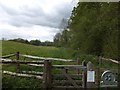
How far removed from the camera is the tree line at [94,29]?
63.1ft

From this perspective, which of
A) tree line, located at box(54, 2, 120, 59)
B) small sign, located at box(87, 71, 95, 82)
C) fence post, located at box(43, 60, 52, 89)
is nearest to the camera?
small sign, located at box(87, 71, 95, 82)

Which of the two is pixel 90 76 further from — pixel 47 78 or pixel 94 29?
pixel 94 29

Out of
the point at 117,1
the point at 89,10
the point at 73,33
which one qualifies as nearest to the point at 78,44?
the point at 73,33

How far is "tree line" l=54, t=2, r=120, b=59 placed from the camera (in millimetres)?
19228

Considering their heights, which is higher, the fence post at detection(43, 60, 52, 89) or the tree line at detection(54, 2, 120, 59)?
the tree line at detection(54, 2, 120, 59)

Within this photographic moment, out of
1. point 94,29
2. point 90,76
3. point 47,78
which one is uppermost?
point 94,29

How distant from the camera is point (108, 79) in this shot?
7547mm

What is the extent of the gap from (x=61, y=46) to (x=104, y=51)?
10.3 metres

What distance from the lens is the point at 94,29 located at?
2309 cm

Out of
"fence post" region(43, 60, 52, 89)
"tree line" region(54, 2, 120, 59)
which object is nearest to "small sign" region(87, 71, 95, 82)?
"fence post" region(43, 60, 52, 89)

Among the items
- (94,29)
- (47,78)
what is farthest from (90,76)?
(94,29)

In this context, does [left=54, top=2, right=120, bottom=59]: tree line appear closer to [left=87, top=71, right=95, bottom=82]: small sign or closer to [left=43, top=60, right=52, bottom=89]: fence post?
[left=43, top=60, right=52, bottom=89]: fence post

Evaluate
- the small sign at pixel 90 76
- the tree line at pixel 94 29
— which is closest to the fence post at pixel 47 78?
the small sign at pixel 90 76

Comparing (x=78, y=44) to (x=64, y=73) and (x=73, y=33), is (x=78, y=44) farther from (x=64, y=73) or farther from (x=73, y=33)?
(x=64, y=73)
